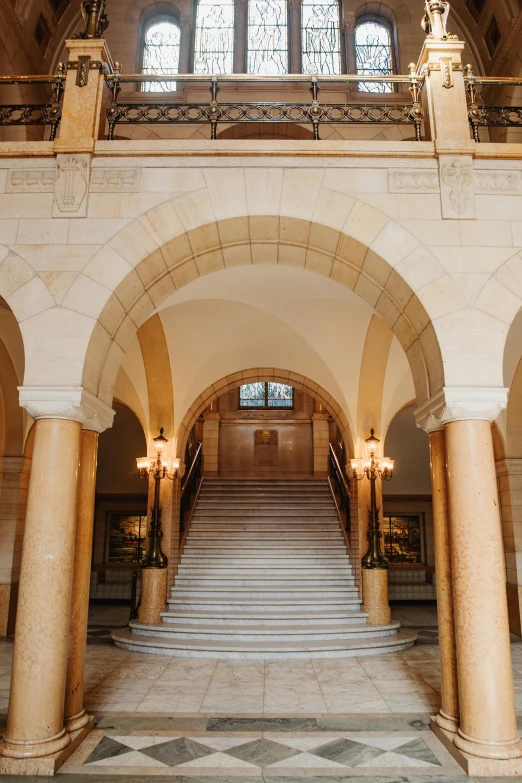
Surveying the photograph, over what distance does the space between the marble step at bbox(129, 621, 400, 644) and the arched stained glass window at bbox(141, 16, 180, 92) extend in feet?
30.6

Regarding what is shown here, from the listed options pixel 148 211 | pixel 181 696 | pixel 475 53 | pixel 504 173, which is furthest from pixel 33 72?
pixel 181 696

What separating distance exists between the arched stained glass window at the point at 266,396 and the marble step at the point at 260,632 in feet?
28.5

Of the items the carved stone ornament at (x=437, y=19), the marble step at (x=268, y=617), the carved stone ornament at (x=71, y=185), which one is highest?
the carved stone ornament at (x=437, y=19)

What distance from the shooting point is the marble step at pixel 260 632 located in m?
7.82

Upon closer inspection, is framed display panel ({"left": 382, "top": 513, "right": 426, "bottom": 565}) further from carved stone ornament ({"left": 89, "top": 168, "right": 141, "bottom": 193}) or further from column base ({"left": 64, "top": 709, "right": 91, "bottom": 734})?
carved stone ornament ({"left": 89, "top": 168, "right": 141, "bottom": 193})

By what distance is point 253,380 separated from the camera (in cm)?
1131

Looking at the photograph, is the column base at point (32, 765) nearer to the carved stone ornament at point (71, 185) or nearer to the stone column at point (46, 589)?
the stone column at point (46, 589)

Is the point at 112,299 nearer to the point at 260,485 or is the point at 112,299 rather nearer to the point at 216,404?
the point at 260,485

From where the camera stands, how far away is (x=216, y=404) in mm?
16125

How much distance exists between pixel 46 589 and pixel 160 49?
33.7 feet

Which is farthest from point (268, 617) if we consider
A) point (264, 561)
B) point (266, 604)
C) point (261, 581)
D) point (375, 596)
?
point (264, 561)

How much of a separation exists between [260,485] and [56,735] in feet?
32.4

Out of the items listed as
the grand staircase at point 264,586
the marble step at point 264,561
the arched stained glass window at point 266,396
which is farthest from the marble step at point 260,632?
the arched stained glass window at point 266,396

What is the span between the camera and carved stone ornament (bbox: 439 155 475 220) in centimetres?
477
